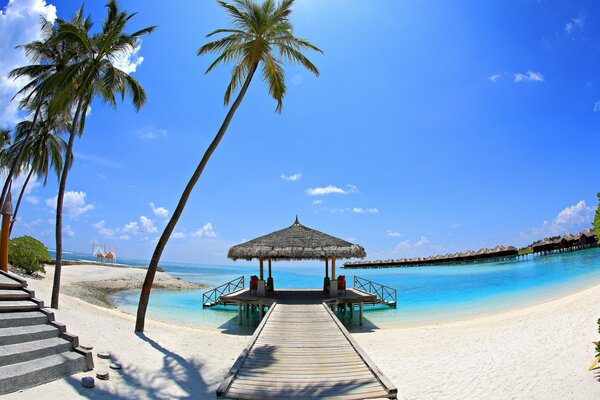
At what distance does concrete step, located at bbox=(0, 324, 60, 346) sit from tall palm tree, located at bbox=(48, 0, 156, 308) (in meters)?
4.17

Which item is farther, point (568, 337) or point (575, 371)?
point (568, 337)

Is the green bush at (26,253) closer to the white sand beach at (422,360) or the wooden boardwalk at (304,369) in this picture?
the white sand beach at (422,360)

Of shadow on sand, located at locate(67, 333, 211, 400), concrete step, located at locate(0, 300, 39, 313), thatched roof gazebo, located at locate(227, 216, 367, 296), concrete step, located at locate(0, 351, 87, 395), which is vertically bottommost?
shadow on sand, located at locate(67, 333, 211, 400)

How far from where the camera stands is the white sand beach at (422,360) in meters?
5.71

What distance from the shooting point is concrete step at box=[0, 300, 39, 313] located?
560 centimetres

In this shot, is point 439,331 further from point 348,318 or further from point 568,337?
point 348,318

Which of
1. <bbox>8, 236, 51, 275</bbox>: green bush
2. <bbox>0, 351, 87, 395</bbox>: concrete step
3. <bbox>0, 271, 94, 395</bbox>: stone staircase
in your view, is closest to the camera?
<bbox>0, 351, 87, 395</bbox>: concrete step

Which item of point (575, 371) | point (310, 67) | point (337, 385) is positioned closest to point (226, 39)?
point (310, 67)

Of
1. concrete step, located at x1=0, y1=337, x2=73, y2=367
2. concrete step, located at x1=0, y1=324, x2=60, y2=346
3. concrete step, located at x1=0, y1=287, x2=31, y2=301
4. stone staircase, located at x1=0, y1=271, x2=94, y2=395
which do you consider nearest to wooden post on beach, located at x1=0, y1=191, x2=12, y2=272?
stone staircase, located at x1=0, y1=271, x2=94, y2=395

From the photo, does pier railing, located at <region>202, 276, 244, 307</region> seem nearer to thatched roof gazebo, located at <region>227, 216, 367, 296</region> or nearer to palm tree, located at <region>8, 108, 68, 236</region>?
thatched roof gazebo, located at <region>227, 216, 367, 296</region>

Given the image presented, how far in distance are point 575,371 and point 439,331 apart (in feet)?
19.5

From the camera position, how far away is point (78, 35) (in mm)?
9602

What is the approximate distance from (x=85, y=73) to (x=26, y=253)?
40.2 ft

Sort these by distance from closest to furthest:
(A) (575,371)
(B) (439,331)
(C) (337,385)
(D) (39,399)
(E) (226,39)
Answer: (D) (39,399), (C) (337,385), (A) (575,371), (E) (226,39), (B) (439,331)
